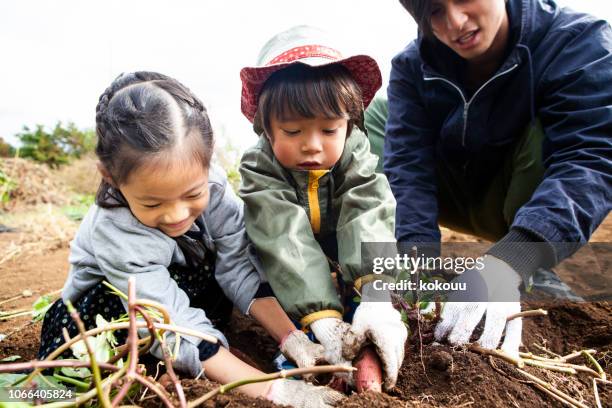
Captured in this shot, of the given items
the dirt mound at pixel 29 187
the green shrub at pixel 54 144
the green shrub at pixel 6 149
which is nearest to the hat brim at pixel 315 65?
the dirt mound at pixel 29 187

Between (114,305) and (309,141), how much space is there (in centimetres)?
83

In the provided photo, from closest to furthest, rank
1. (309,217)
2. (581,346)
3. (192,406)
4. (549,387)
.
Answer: (192,406) → (549,387) → (581,346) → (309,217)

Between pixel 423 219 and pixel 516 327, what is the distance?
80 centimetres

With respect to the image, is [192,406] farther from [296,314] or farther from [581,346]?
[581,346]

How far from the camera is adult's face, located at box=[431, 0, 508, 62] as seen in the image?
1943 mm

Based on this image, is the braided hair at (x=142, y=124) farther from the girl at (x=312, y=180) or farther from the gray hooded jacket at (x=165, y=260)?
the girl at (x=312, y=180)

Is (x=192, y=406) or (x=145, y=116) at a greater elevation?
(x=145, y=116)

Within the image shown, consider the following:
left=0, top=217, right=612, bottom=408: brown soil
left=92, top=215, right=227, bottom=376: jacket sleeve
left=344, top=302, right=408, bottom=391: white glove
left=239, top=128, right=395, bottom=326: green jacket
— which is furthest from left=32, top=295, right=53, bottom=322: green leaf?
left=344, top=302, right=408, bottom=391: white glove

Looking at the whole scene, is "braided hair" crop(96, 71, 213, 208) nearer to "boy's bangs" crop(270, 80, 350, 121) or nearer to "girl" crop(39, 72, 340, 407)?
"girl" crop(39, 72, 340, 407)

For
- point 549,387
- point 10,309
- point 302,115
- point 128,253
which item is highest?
point 302,115

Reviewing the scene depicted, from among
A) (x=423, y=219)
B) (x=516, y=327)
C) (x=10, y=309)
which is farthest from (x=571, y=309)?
(x=10, y=309)

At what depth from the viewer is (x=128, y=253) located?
150cm

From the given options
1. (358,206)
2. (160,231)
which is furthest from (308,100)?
(160,231)

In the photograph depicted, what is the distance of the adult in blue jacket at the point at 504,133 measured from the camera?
175cm
